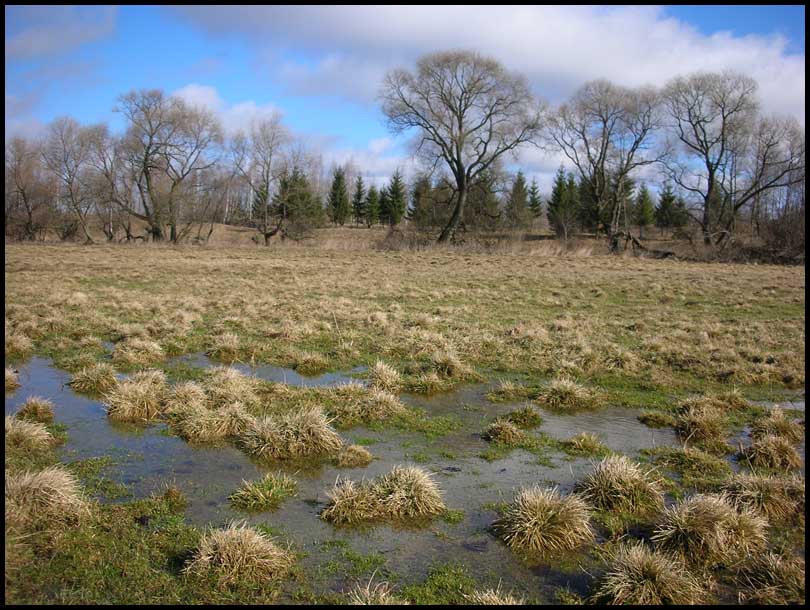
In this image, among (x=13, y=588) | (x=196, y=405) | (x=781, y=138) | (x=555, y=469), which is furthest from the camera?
(x=781, y=138)

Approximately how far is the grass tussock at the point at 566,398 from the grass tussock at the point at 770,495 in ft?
7.91

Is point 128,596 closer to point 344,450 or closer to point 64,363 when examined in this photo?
point 344,450

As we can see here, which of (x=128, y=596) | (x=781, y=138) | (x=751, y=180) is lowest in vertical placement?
(x=128, y=596)

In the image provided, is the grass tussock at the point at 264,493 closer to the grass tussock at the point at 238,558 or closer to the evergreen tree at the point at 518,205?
the grass tussock at the point at 238,558

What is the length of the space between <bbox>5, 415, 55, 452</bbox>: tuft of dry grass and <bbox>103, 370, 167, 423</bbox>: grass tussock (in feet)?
2.75

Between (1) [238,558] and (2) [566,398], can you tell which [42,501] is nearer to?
(1) [238,558]

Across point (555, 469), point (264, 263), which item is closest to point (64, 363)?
point (555, 469)

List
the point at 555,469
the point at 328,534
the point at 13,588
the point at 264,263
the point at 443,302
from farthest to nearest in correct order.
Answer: the point at 264,263, the point at 443,302, the point at 555,469, the point at 328,534, the point at 13,588

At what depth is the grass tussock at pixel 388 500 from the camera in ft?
14.1

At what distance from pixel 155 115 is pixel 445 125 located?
22.1 metres

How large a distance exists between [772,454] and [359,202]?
68659 mm

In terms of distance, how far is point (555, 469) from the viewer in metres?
5.29

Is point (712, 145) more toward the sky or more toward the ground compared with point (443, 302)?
more toward the sky

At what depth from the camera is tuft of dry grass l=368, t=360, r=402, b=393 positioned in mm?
7555
